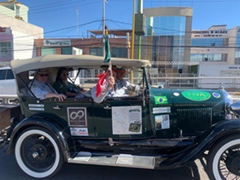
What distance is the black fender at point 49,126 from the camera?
2.86m

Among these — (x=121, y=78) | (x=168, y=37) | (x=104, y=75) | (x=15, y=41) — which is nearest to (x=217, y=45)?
(x=168, y=37)

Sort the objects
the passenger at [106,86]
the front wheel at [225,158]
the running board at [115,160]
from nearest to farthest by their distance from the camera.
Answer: the front wheel at [225,158], the running board at [115,160], the passenger at [106,86]

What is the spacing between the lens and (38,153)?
298 cm

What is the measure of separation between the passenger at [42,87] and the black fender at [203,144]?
1.79m

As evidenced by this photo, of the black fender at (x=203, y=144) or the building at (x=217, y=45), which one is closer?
the black fender at (x=203, y=144)

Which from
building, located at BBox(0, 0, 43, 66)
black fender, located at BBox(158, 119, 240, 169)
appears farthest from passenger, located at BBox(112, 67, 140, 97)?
building, located at BBox(0, 0, 43, 66)

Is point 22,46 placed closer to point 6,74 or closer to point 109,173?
point 6,74

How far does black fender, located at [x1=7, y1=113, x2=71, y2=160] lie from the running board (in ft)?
0.70

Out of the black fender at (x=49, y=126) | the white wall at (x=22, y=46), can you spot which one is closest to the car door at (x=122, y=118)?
the black fender at (x=49, y=126)

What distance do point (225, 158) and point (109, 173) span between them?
163 centimetres

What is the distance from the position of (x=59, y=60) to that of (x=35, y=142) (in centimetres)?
130

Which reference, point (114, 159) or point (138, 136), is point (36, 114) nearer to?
point (114, 159)

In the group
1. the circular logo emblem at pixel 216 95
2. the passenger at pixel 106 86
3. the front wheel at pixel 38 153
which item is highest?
the passenger at pixel 106 86

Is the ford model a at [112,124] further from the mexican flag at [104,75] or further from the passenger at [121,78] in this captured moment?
the passenger at [121,78]
